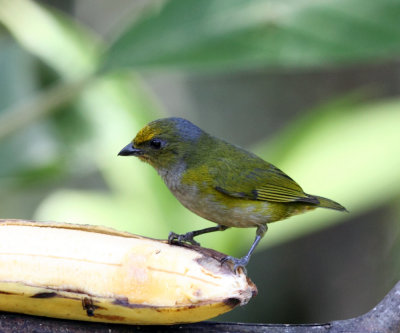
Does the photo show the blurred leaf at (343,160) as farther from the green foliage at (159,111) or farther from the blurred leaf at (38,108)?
the blurred leaf at (38,108)

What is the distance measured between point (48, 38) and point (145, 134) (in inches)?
79.0

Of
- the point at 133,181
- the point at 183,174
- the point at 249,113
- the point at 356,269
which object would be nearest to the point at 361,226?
the point at 356,269

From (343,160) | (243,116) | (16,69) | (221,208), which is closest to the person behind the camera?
(221,208)

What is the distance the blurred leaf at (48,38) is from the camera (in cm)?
445

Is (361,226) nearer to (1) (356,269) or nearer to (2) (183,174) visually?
(1) (356,269)

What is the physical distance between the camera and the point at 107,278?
2.00 metres

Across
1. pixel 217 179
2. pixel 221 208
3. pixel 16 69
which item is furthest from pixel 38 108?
pixel 221 208

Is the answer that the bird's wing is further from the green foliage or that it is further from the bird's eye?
the green foliage

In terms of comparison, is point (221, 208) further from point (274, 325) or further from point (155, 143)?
point (274, 325)

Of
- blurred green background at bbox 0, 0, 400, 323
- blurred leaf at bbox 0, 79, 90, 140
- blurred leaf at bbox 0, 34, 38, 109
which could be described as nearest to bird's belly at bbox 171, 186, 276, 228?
blurred green background at bbox 0, 0, 400, 323

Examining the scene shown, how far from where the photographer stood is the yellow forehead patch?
2.94 meters

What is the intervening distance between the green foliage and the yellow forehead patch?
39cm

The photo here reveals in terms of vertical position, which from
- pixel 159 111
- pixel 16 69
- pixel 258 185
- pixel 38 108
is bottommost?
pixel 258 185

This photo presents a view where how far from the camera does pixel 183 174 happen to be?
304cm
